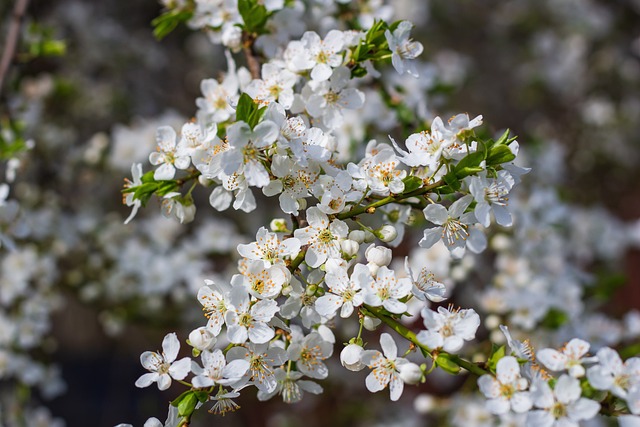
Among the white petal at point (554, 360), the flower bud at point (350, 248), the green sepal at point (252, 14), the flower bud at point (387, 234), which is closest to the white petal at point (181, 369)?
the flower bud at point (350, 248)

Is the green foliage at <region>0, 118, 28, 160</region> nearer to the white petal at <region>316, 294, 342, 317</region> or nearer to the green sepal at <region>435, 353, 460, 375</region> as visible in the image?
the white petal at <region>316, 294, 342, 317</region>

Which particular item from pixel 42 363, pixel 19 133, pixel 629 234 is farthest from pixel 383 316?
pixel 629 234

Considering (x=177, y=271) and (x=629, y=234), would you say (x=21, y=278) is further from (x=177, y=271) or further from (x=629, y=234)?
A: (x=629, y=234)

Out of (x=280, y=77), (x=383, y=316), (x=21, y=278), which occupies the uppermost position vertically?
Result: (x=280, y=77)

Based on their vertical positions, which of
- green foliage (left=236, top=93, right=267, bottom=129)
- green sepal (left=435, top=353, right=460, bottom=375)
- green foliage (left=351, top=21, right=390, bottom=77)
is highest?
green foliage (left=236, top=93, right=267, bottom=129)

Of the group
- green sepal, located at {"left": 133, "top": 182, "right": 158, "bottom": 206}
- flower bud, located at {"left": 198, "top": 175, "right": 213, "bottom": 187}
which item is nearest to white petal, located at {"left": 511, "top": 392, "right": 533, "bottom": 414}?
flower bud, located at {"left": 198, "top": 175, "right": 213, "bottom": 187}

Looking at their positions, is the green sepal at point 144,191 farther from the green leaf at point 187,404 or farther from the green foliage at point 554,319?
Result: the green foliage at point 554,319

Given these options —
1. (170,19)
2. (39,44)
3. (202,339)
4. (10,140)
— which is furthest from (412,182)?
(39,44)
